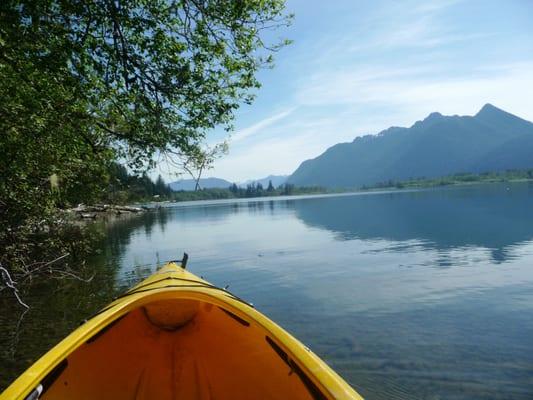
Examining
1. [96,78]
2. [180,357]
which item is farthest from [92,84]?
[180,357]

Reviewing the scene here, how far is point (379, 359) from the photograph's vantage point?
9.31m

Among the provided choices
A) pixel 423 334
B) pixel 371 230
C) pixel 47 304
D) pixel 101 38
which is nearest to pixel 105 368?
pixel 101 38

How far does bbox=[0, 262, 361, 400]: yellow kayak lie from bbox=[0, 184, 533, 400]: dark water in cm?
306

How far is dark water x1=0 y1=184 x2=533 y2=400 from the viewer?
8.59 metres

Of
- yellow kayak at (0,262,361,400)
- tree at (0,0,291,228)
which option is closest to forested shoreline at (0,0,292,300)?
tree at (0,0,291,228)

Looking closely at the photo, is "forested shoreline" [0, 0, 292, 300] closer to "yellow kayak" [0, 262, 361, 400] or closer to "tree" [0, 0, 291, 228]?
"tree" [0, 0, 291, 228]

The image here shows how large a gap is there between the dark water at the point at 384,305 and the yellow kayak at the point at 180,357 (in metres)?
3.06

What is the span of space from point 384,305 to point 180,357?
8862 mm

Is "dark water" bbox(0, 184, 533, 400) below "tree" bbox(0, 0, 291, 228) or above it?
below

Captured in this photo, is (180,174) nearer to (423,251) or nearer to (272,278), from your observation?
(272,278)

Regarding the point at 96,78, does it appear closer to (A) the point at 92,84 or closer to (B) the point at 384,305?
(A) the point at 92,84

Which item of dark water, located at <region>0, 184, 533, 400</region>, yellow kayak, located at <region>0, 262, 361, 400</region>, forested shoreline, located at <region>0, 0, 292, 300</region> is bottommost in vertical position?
dark water, located at <region>0, 184, 533, 400</region>

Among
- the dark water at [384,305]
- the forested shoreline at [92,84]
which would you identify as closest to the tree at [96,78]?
the forested shoreline at [92,84]

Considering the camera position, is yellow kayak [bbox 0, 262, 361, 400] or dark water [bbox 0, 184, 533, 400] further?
dark water [bbox 0, 184, 533, 400]
